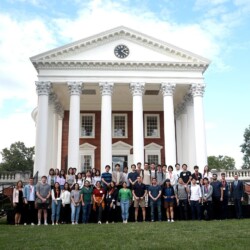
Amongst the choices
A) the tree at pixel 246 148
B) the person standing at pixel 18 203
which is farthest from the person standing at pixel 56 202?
the tree at pixel 246 148

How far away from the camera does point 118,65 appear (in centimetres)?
2900

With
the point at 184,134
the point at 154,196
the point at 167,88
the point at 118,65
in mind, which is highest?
the point at 118,65

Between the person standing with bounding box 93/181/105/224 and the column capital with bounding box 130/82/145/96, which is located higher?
the column capital with bounding box 130/82/145/96

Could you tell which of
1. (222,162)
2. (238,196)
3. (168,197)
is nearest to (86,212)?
(168,197)

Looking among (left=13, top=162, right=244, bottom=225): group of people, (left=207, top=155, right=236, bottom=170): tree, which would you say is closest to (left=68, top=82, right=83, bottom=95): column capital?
(left=13, top=162, right=244, bottom=225): group of people

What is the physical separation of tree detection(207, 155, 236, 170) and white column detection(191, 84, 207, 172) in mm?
68810

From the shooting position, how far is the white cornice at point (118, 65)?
2870 centimetres

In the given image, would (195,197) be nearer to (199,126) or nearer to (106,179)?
(106,179)

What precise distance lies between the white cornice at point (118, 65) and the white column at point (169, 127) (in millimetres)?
1574

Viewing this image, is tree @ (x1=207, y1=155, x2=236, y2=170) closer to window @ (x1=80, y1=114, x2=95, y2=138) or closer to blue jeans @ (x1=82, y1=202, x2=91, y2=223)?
window @ (x1=80, y1=114, x2=95, y2=138)

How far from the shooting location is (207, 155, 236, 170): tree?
9724cm

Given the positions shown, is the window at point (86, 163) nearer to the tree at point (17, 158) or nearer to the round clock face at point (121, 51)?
the round clock face at point (121, 51)

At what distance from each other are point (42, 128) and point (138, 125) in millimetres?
7215

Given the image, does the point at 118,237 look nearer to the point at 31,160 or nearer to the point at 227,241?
the point at 227,241
